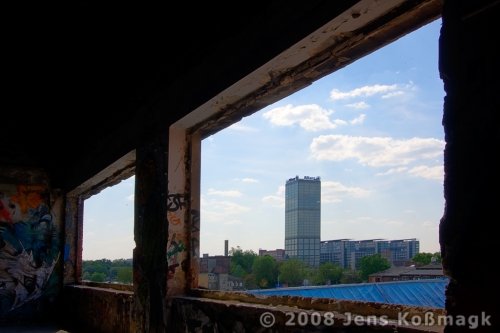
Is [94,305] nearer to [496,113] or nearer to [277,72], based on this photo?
[277,72]

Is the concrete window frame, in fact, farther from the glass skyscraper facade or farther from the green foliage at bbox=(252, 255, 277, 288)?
the green foliage at bbox=(252, 255, 277, 288)

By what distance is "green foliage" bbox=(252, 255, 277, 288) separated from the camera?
22.8ft

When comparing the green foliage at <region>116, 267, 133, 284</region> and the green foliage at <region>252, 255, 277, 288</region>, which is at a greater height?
the green foliage at <region>252, 255, 277, 288</region>

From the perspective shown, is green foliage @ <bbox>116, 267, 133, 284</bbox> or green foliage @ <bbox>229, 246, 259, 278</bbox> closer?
green foliage @ <bbox>229, 246, 259, 278</bbox>

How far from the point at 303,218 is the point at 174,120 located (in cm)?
359

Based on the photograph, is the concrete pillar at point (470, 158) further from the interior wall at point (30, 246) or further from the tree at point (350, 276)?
the interior wall at point (30, 246)

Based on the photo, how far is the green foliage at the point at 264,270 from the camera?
6943 millimetres

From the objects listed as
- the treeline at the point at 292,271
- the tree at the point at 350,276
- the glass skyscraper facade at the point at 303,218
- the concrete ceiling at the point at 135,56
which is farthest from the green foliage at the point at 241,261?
the concrete ceiling at the point at 135,56

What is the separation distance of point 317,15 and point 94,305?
642 cm

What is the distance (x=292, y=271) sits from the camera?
297 inches

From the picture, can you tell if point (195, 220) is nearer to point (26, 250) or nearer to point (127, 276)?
point (127, 276)

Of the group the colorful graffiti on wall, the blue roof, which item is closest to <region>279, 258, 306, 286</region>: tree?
the blue roof

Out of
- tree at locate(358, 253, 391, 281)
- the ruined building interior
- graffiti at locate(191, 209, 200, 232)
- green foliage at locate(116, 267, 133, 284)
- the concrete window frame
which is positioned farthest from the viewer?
green foliage at locate(116, 267, 133, 284)

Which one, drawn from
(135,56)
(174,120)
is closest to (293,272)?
(174,120)
